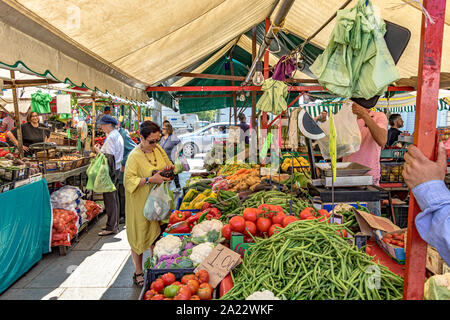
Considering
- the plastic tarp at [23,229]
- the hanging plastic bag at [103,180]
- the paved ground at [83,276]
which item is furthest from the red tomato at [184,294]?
the hanging plastic bag at [103,180]

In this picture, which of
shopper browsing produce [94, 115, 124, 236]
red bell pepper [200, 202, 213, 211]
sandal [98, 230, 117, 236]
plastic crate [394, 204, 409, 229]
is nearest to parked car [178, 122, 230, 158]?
shopper browsing produce [94, 115, 124, 236]

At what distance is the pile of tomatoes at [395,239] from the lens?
2357 millimetres

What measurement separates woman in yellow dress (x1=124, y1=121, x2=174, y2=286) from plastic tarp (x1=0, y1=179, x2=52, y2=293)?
1438 mm

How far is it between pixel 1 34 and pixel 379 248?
318 cm

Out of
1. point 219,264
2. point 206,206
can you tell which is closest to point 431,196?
point 219,264

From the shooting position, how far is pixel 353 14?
166 centimetres

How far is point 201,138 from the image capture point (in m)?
18.0

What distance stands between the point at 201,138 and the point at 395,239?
15.9 metres

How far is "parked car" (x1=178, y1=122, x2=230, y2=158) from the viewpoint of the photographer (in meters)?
17.7

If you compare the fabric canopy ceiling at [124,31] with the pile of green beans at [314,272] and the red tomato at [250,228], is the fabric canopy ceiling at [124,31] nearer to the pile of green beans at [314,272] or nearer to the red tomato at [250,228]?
the pile of green beans at [314,272]

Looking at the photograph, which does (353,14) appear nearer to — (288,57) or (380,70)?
(380,70)

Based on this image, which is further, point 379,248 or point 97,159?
point 97,159

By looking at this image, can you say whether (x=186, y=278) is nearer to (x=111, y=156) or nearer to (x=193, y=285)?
(x=193, y=285)
